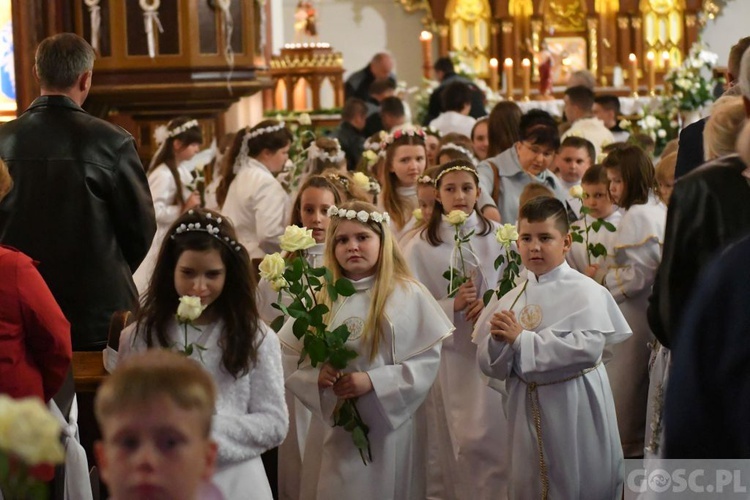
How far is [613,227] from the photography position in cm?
723

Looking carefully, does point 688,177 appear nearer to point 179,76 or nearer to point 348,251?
point 348,251

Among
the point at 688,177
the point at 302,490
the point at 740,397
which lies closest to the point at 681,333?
the point at 740,397

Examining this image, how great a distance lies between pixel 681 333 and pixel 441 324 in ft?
9.00

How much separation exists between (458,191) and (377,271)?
132 cm

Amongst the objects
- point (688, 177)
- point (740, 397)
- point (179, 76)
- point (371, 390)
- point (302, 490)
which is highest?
point (179, 76)

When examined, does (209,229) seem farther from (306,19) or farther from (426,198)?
(306,19)

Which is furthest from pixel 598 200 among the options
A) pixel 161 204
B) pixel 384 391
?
pixel 161 204

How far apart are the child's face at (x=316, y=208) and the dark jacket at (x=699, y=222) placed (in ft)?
10.7

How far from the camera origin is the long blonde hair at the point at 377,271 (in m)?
5.66

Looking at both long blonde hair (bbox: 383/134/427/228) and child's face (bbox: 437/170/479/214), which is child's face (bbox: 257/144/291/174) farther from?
child's face (bbox: 437/170/479/214)

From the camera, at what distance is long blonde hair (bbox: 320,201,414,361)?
5656mm

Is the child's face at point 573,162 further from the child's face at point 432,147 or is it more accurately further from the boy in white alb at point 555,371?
the boy in white alb at point 555,371

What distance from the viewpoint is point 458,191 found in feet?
22.9

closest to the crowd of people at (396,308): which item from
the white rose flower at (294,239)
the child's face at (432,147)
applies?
the white rose flower at (294,239)
